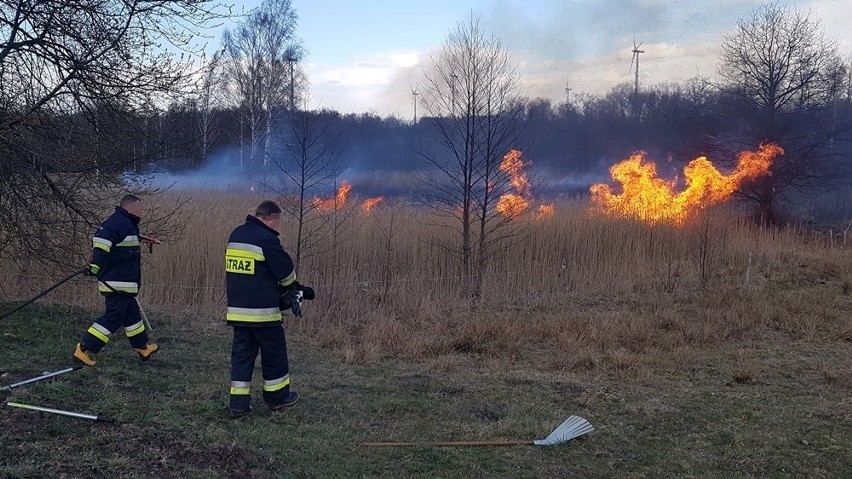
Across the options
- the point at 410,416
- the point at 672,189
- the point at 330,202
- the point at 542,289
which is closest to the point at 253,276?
the point at 410,416

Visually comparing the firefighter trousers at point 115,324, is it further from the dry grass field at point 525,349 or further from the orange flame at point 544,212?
the orange flame at point 544,212

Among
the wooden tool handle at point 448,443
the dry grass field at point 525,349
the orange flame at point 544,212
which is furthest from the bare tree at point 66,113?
the orange flame at point 544,212

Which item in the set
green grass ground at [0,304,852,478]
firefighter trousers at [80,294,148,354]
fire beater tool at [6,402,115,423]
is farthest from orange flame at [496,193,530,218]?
fire beater tool at [6,402,115,423]

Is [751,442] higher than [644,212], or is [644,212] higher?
[644,212]

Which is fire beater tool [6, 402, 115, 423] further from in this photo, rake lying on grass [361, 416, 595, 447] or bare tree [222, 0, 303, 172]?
bare tree [222, 0, 303, 172]

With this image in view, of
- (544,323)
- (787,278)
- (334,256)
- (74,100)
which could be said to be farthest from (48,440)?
Answer: (787,278)

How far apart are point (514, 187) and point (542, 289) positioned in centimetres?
231

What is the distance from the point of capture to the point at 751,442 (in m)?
4.94

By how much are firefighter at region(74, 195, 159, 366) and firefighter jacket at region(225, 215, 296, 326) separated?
1602mm

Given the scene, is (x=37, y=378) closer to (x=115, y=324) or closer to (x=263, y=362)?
(x=115, y=324)

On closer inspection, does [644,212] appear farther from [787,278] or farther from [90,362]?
[90,362]

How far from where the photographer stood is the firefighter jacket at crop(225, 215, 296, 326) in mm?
4867

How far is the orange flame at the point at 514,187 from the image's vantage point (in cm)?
1214

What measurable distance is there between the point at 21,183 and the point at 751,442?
293 inches
